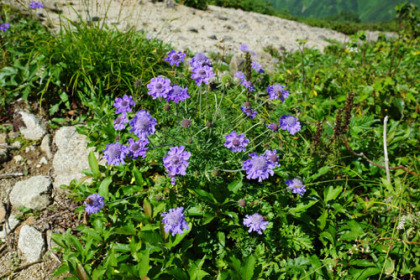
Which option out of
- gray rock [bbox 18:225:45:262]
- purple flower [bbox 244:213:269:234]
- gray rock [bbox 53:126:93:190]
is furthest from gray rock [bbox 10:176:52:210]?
purple flower [bbox 244:213:269:234]

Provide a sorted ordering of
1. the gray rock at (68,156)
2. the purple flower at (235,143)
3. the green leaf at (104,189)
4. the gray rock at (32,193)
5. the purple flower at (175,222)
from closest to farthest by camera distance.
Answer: the purple flower at (175,222) → the purple flower at (235,143) → the green leaf at (104,189) → the gray rock at (32,193) → the gray rock at (68,156)

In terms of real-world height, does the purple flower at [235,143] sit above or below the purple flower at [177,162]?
above

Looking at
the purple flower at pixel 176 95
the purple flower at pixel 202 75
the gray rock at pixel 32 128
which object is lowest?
the gray rock at pixel 32 128

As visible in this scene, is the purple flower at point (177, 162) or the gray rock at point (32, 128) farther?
the gray rock at point (32, 128)

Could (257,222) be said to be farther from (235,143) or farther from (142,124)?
Answer: (142,124)

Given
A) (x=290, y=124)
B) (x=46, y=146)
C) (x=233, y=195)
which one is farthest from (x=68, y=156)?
(x=290, y=124)

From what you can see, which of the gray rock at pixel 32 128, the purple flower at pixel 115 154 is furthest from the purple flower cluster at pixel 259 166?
the gray rock at pixel 32 128

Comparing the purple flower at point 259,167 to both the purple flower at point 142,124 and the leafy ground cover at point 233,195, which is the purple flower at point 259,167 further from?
the purple flower at point 142,124
